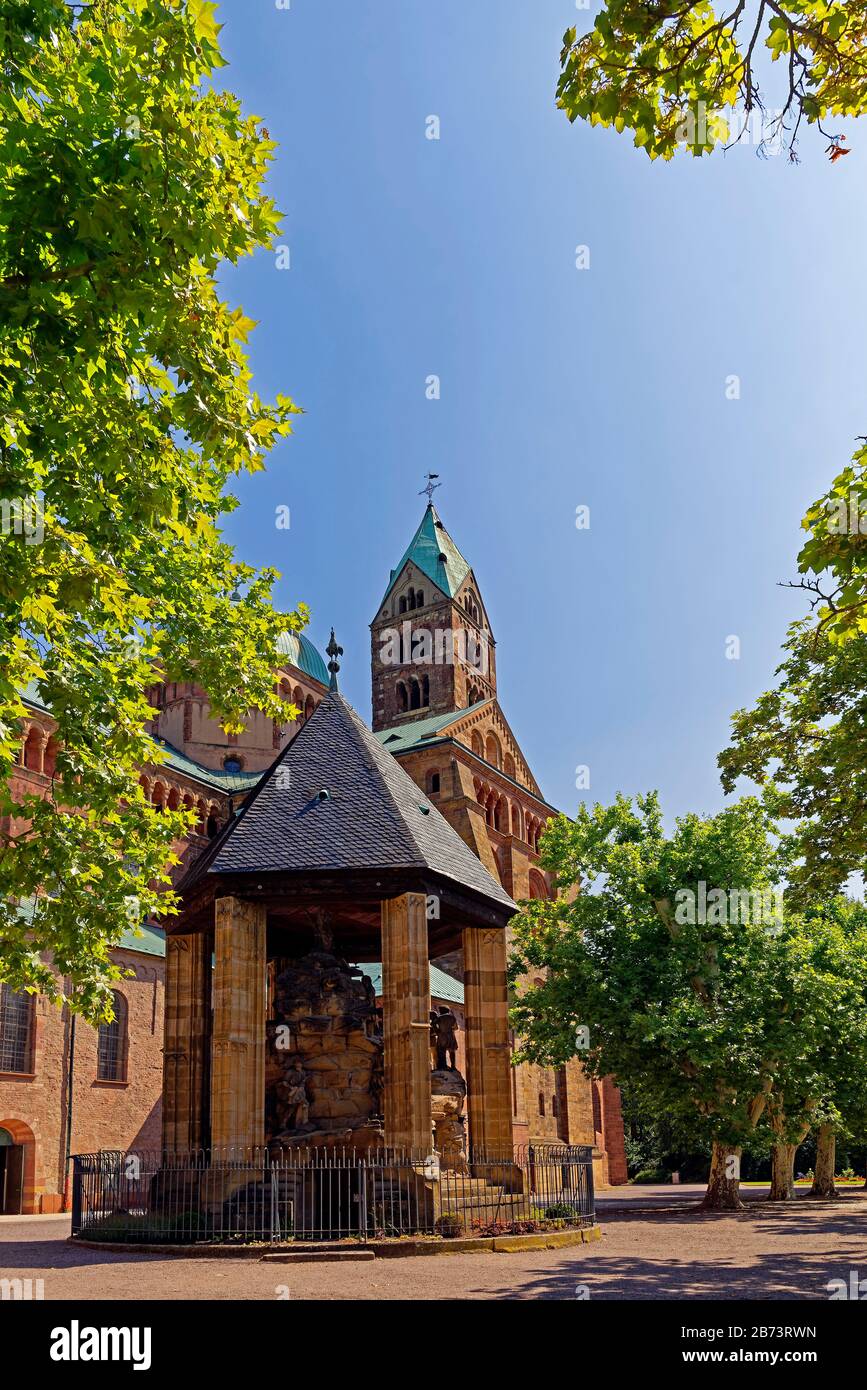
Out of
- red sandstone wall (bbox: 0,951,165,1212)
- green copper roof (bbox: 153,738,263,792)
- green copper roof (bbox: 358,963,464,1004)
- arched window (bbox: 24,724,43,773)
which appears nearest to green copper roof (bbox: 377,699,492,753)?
green copper roof (bbox: 153,738,263,792)

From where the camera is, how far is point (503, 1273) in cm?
1137

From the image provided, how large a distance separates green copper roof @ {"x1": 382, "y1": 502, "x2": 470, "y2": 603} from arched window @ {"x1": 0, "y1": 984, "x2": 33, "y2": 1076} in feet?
118

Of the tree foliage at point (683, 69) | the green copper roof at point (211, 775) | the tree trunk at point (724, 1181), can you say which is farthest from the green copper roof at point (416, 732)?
the tree foliage at point (683, 69)

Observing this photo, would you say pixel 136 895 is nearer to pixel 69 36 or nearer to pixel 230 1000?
pixel 230 1000

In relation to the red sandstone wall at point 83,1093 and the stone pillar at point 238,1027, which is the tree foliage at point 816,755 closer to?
the stone pillar at point 238,1027

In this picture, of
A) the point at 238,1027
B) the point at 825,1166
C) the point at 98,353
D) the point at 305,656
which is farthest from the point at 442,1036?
the point at 305,656

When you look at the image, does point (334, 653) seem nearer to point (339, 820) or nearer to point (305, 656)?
point (339, 820)

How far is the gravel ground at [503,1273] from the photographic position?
998 cm

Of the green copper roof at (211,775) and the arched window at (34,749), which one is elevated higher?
the green copper roof at (211,775)

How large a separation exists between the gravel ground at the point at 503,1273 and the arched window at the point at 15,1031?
57.0 feet

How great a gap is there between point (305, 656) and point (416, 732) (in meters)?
14.4

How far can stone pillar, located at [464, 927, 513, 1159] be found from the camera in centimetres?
1777

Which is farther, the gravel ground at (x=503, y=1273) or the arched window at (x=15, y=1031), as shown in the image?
the arched window at (x=15, y=1031)
